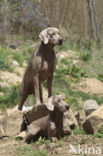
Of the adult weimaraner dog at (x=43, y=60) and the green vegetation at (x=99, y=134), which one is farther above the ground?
the adult weimaraner dog at (x=43, y=60)

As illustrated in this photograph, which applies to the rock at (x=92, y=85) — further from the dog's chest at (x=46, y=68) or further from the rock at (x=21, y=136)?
the rock at (x=21, y=136)

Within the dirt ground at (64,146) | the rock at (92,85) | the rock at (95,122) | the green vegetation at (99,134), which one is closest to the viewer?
the dirt ground at (64,146)

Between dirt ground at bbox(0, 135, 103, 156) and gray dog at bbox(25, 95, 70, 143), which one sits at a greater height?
gray dog at bbox(25, 95, 70, 143)

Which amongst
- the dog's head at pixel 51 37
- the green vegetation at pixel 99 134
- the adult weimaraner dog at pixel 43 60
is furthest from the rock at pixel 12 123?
the green vegetation at pixel 99 134

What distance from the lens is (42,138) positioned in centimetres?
486

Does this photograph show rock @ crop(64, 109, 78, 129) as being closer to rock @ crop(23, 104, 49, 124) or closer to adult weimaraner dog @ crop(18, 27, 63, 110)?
rock @ crop(23, 104, 49, 124)

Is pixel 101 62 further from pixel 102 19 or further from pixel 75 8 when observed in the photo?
pixel 75 8

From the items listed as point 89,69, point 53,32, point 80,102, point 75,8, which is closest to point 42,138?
point 53,32

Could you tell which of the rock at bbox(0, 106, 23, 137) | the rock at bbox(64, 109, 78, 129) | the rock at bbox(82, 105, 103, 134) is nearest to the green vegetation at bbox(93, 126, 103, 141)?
the rock at bbox(82, 105, 103, 134)

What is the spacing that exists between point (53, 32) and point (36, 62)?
64cm

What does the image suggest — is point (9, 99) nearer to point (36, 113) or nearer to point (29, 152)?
point (36, 113)

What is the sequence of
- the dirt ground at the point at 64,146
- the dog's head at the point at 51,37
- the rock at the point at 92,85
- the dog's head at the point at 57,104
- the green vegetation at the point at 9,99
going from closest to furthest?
the dirt ground at the point at 64,146
the dog's head at the point at 57,104
the dog's head at the point at 51,37
the green vegetation at the point at 9,99
the rock at the point at 92,85

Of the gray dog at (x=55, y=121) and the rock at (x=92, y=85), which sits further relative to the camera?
the rock at (x=92, y=85)

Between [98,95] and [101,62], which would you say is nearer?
[98,95]
